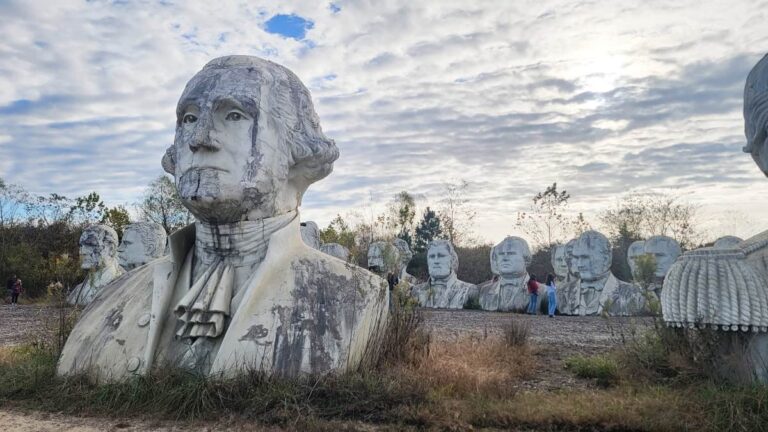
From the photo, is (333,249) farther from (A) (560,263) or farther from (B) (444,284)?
(A) (560,263)

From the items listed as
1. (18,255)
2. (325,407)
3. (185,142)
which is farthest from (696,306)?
(18,255)

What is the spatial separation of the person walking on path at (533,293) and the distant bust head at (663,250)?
9.38 feet

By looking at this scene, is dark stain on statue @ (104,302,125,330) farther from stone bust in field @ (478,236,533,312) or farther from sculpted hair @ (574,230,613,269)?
stone bust in field @ (478,236,533,312)

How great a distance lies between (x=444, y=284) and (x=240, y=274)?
14.9 m

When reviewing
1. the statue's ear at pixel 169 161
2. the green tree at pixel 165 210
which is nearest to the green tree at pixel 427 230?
the green tree at pixel 165 210

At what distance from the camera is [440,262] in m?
19.0

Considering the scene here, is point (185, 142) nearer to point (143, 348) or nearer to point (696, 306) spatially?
point (143, 348)

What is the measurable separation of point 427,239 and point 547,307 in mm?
17724

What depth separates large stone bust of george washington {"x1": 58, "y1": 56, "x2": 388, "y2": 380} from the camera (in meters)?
4.29

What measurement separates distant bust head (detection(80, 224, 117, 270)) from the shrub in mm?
15482

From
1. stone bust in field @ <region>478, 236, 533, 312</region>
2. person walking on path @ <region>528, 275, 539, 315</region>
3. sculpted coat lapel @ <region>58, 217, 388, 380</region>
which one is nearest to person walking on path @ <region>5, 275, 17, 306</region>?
stone bust in field @ <region>478, 236, 533, 312</region>

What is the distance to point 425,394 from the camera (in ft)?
13.2

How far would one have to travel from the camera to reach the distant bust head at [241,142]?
14.9 ft

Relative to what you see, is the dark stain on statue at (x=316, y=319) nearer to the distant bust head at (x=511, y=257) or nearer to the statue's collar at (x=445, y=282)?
the distant bust head at (x=511, y=257)
